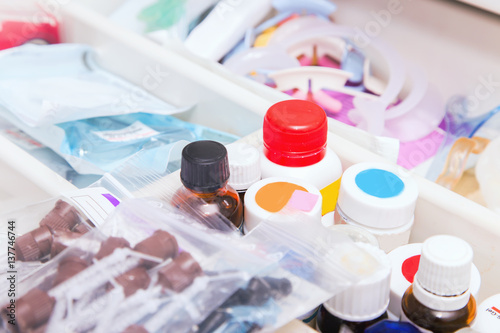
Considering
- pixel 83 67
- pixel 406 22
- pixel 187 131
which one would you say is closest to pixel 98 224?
pixel 187 131

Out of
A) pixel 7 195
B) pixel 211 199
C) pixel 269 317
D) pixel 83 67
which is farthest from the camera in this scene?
pixel 83 67

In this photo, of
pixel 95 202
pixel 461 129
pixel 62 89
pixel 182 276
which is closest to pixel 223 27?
pixel 62 89

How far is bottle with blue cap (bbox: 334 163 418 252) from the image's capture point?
0.44 m

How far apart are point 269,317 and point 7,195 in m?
0.37

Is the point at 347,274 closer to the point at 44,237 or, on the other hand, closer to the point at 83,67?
the point at 44,237

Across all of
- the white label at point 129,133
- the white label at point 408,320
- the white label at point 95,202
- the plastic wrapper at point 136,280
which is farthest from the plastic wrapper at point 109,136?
the white label at point 408,320

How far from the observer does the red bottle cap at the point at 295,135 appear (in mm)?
474

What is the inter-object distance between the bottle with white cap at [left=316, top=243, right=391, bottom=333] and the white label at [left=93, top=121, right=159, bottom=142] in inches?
14.5

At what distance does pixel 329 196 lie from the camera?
51cm

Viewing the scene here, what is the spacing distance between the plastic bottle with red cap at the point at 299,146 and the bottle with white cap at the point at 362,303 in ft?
0.42

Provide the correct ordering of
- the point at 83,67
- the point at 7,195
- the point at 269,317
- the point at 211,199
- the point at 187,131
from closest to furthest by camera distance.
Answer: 1. the point at 269,317
2. the point at 211,199
3. the point at 7,195
4. the point at 187,131
5. the point at 83,67

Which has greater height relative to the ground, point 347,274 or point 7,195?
point 347,274

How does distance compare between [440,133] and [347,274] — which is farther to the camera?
[440,133]

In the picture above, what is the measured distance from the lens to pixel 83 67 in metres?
0.85
